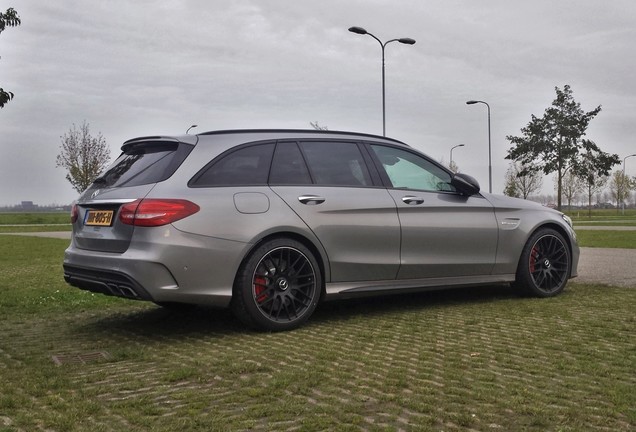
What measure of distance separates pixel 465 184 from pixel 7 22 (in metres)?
6.77

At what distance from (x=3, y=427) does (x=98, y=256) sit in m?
2.17

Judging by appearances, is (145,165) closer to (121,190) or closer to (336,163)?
(121,190)

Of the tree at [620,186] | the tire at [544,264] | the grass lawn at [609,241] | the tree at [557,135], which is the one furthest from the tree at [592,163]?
the tire at [544,264]

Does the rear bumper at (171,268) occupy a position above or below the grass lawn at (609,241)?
above

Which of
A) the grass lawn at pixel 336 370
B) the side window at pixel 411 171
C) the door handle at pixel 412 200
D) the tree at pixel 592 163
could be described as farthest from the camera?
the tree at pixel 592 163

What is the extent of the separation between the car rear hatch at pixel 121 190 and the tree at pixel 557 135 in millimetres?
54916

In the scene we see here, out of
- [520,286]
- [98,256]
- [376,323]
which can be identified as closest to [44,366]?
[98,256]

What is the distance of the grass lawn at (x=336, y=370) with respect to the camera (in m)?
3.09

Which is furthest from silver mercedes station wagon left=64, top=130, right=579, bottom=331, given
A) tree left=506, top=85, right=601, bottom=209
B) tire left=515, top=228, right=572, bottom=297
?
tree left=506, top=85, right=601, bottom=209

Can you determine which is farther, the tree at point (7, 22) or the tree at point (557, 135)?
the tree at point (557, 135)

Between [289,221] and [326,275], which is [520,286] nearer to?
[326,275]

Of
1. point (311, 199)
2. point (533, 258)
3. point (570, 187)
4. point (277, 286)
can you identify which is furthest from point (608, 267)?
point (570, 187)

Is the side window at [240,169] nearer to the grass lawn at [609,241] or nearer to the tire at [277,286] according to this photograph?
the tire at [277,286]

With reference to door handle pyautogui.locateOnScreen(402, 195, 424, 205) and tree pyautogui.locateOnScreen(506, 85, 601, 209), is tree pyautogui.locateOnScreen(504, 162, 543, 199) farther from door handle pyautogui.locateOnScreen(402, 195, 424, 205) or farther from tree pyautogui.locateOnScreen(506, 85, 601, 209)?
door handle pyautogui.locateOnScreen(402, 195, 424, 205)
